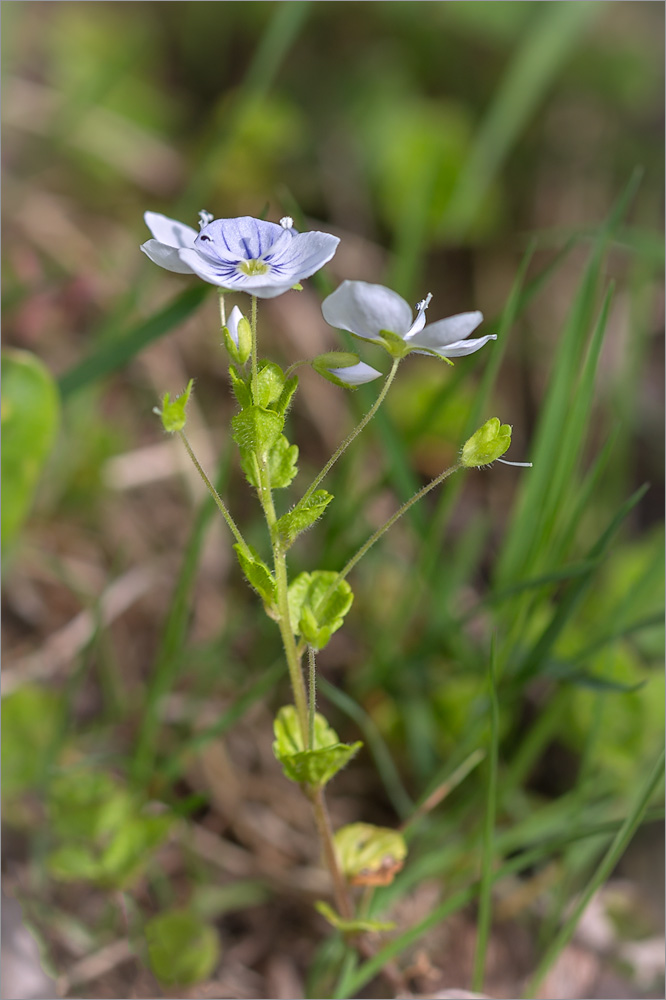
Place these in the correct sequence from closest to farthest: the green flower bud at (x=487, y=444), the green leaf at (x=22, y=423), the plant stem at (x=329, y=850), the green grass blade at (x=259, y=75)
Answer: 1. the green flower bud at (x=487, y=444)
2. the plant stem at (x=329, y=850)
3. the green leaf at (x=22, y=423)
4. the green grass blade at (x=259, y=75)

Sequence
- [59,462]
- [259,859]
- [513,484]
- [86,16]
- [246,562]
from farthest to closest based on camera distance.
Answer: [86,16] < [513,484] < [59,462] < [259,859] < [246,562]

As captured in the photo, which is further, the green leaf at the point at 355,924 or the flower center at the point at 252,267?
the green leaf at the point at 355,924

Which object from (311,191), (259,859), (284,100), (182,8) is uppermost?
(182,8)

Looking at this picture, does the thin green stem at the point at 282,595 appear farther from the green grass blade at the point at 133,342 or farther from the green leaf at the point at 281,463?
the green grass blade at the point at 133,342

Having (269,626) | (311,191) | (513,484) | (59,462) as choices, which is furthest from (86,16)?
(269,626)

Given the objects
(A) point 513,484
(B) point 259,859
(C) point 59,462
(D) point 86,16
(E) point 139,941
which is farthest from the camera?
(D) point 86,16

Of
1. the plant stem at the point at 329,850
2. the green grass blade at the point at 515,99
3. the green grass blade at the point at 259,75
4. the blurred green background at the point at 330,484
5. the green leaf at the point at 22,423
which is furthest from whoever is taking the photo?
the green grass blade at the point at 515,99

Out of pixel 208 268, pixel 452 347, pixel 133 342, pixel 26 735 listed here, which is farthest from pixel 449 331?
pixel 26 735

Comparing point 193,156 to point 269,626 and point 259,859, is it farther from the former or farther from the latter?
point 259,859

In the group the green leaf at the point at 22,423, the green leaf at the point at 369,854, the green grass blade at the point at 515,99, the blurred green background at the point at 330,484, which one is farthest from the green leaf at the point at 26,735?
the green grass blade at the point at 515,99
